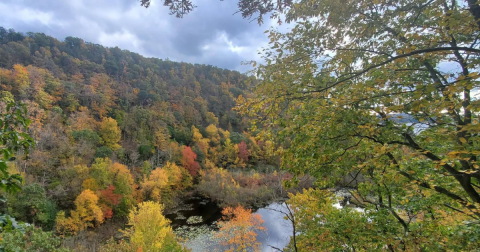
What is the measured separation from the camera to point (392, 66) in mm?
3809

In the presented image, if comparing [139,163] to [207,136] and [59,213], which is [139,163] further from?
[207,136]

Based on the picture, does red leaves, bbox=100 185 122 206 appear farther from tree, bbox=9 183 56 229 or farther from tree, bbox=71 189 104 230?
tree, bbox=9 183 56 229

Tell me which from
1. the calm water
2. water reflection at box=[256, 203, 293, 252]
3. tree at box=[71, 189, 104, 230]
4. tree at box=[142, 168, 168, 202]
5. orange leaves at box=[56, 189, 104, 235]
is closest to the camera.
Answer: water reflection at box=[256, 203, 293, 252]

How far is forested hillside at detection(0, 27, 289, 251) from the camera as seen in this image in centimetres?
2165

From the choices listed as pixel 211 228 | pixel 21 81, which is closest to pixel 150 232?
pixel 211 228

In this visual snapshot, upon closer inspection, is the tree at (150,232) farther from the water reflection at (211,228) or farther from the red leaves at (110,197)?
the red leaves at (110,197)

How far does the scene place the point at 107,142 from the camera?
36156 mm

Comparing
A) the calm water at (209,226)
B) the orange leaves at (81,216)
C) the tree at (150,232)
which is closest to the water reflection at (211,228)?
the calm water at (209,226)

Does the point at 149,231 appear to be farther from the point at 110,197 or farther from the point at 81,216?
the point at 110,197

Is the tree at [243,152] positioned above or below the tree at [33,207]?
above

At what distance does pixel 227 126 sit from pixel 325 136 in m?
67.1

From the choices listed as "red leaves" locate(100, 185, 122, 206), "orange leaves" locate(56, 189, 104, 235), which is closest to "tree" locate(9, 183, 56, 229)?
"orange leaves" locate(56, 189, 104, 235)

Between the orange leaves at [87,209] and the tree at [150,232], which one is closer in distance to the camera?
the tree at [150,232]

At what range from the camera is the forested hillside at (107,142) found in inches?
852
